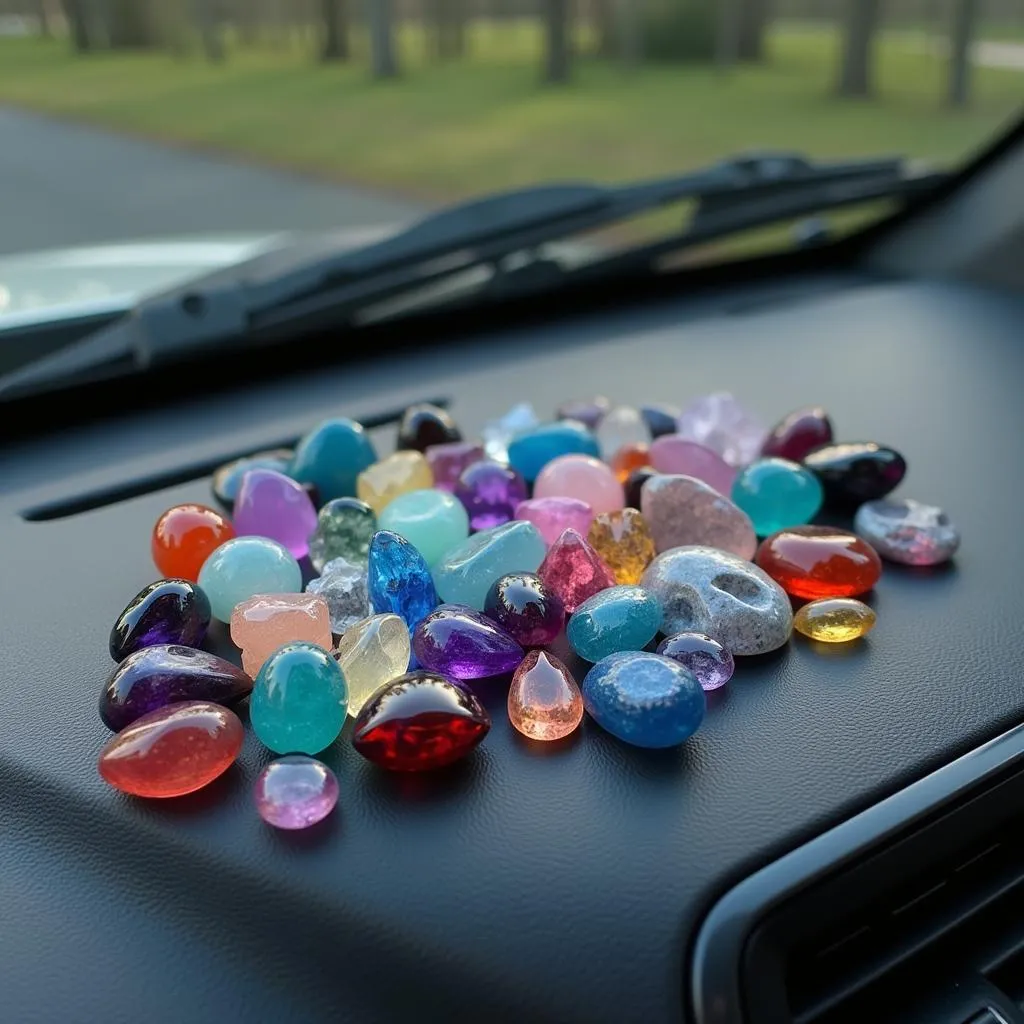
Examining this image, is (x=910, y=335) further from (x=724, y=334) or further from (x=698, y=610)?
(x=698, y=610)

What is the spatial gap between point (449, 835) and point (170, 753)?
258mm

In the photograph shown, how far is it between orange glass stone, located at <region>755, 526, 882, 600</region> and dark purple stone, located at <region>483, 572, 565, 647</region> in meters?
0.29

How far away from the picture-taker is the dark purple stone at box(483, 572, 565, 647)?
45.6 inches

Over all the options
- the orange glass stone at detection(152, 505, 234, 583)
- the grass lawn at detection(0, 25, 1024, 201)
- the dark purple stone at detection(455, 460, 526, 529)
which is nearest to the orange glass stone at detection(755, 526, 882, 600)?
the dark purple stone at detection(455, 460, 526, 529)

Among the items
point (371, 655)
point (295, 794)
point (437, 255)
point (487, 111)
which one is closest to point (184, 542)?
point (371, 655)

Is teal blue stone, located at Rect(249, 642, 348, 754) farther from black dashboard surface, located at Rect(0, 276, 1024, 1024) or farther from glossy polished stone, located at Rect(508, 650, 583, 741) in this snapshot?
glossy polished stone, located at Rect(508, 650, 583, 741)

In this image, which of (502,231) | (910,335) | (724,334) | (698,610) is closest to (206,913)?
(698,610)

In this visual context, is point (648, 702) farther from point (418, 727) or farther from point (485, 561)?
point (485, 561)

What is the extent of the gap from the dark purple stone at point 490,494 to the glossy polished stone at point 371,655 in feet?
1.12

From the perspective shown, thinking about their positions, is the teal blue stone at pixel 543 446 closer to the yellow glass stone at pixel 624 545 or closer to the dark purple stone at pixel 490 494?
the dark purple stone at pixel 490 494

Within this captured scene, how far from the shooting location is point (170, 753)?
38.2 inches

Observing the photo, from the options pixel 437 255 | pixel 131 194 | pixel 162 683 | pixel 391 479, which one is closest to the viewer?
pixel 162 683

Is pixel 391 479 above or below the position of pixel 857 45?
below

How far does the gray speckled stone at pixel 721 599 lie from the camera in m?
1.17
